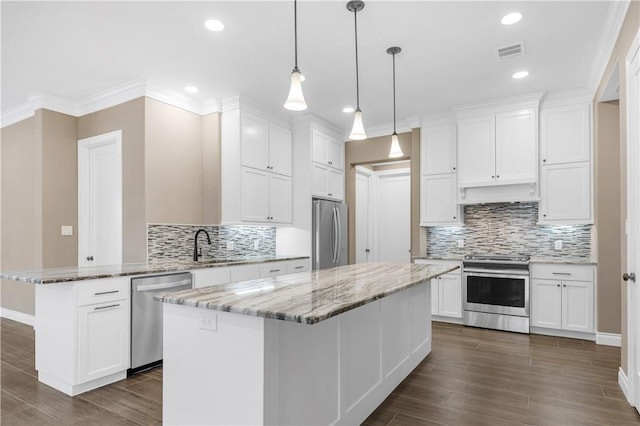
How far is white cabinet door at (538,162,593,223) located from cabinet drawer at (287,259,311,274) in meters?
3.02

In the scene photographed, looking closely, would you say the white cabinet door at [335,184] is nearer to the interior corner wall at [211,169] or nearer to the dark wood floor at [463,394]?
the interior corner wall at [211,169]

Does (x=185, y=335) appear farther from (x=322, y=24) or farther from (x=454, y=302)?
(x=454, y=302)

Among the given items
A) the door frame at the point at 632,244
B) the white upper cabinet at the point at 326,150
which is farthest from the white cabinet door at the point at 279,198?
the door frame at the point at 632,244

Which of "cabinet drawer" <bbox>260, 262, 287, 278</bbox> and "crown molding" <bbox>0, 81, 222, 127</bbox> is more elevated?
"crown molding" <bbox>0, 81, 222, 127</bbox>

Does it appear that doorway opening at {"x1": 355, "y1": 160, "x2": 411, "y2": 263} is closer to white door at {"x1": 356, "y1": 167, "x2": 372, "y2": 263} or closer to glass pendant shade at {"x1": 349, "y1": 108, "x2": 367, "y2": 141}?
white door at {"x1": 356, "y1": 167, "x2": 372, "y2": 263}

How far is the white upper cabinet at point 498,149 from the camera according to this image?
15.0ft

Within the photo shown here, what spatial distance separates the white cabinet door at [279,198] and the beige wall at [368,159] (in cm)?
119

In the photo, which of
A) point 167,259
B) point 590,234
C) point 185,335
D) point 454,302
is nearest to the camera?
point 185,335

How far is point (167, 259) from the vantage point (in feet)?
13.8

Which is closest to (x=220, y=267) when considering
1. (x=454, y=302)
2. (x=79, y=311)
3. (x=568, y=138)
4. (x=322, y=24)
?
(x=79, y=311)

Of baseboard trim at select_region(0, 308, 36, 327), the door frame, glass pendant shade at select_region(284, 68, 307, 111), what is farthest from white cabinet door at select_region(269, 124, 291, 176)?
the door frame

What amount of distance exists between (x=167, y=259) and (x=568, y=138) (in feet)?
16.1

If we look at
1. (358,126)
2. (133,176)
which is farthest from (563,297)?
(133,176)

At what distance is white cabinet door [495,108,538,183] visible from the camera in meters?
4.55
